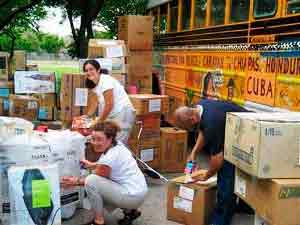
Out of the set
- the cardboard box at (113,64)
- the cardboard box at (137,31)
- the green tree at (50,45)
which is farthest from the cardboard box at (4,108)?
the green tree at (50,45)

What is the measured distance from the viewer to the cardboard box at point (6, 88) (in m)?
8.38

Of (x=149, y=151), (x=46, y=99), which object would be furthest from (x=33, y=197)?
(x=46, y=99)

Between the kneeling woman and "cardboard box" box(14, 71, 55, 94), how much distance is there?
4.03 m

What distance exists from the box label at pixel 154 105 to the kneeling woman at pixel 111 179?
89.0 inches

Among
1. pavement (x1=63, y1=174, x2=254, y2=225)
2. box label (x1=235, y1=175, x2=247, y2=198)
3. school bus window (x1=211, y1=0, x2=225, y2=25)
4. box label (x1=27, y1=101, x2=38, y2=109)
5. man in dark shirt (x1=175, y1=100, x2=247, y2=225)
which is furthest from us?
box label (x1=27, y1=101, x2=38, y2=109)

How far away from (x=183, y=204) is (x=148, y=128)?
7.08ft

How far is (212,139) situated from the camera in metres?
4.60

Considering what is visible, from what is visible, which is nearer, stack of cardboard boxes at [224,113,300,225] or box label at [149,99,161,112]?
stack of cardboard boxes at [224,113,300,225]

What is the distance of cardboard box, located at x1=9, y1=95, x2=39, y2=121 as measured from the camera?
7953 millimetres

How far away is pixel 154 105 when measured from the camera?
700cm

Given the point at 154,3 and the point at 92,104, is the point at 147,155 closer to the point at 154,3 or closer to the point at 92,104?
the point at 92,104

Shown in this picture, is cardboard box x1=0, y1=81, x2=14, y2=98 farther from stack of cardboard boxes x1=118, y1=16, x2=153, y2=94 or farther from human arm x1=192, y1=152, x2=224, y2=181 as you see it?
human arm x1=192, y1=152, x2=224, y2=181

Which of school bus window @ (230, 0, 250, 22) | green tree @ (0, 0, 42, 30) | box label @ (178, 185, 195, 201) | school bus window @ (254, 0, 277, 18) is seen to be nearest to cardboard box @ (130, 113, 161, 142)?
school bus window @ (230, 0, 250, 22)

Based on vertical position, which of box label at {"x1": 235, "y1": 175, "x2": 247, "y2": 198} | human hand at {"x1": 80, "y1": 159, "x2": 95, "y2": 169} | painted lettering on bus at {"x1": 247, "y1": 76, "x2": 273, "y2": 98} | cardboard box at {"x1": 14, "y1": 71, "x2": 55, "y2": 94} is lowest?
human hand at {"x1": 80, "y1": 159, "x2": 95, "y2": 169}
